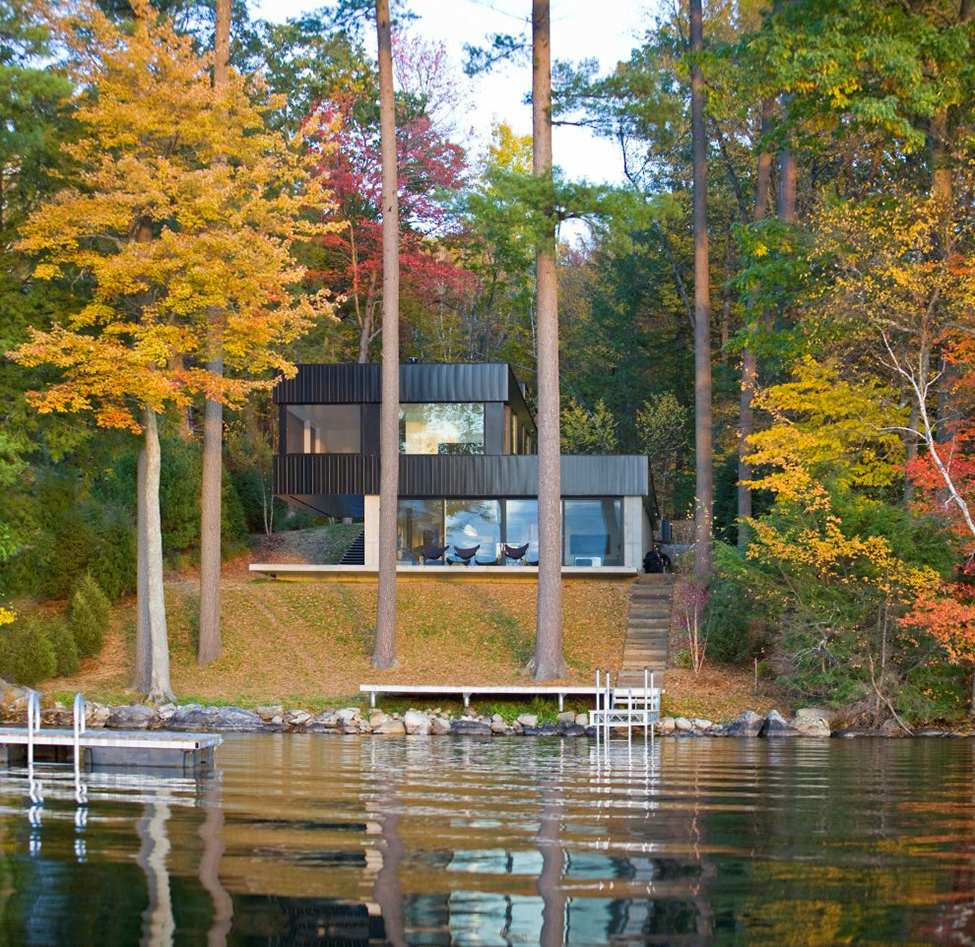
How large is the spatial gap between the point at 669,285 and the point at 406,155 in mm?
9219

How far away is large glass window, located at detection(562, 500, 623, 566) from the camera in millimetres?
31047

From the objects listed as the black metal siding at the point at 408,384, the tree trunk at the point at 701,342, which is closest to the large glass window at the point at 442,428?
the black metal siding at the point at 408,384

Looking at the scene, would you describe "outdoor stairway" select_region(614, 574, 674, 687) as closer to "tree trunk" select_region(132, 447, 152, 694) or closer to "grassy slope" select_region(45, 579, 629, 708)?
"grassy slope" select_region(45, 579, 629, 708)

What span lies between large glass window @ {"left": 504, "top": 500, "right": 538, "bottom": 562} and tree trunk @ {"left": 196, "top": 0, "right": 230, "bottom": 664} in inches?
316

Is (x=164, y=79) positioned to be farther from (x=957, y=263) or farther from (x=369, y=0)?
(x=957, y=263)

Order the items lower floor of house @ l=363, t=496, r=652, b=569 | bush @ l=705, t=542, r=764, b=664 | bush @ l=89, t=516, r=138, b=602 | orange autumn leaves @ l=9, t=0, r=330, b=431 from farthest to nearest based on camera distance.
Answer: lower floor of house @ l=363, t=496, r=652, b=569, bush @ l=89, t=516, r=138, b=602, bush @ l=705, t=542, r=764, b=664, orange autumn leaves @ l=9, t=0, r=330, b=431

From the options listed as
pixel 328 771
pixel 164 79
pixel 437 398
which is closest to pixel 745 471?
pixel 437 398

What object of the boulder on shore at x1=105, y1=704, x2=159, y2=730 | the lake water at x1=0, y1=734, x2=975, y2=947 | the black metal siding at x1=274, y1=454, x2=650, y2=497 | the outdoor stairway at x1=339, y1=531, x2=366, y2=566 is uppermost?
the black metal siding at x1=274, y1=454, x2=650, y2=497

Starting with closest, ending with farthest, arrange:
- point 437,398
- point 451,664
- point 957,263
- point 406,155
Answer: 1. point 957,263
2. point 451,664
3. point 437,398
4. point 406,155

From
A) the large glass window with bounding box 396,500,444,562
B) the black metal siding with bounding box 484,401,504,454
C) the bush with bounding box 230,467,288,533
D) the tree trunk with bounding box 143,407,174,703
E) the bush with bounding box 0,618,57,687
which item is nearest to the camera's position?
the tree trunk with bounding box 143,407,174,703

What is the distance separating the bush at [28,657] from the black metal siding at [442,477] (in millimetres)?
8292

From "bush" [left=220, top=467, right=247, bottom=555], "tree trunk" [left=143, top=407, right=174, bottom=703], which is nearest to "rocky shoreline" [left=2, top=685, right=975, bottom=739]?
"tree trunk" [left=143, top=407, right=174, bottom=703]

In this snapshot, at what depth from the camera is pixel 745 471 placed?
28.4 m

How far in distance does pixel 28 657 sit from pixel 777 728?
40.2ft
